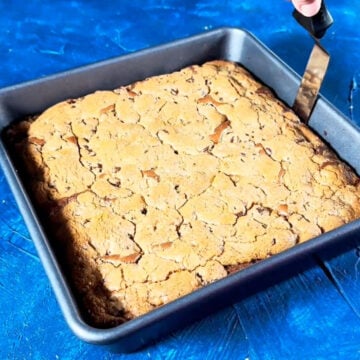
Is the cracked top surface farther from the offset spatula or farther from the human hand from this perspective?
the human hand

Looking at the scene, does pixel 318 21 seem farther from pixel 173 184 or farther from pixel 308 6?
pixel 173 184

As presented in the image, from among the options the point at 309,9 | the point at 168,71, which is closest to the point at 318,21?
the point at 309,9

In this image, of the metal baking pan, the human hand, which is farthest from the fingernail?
the metal baking pan

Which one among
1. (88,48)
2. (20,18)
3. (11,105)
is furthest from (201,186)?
(20,18)

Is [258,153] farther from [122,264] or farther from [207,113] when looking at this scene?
[122,264]

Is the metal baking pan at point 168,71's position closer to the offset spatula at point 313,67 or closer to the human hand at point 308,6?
the offset spatula at point 313,67

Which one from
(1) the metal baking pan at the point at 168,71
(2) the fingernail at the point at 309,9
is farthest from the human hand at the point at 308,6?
(1) the metal baking pan at the point at 168,71
